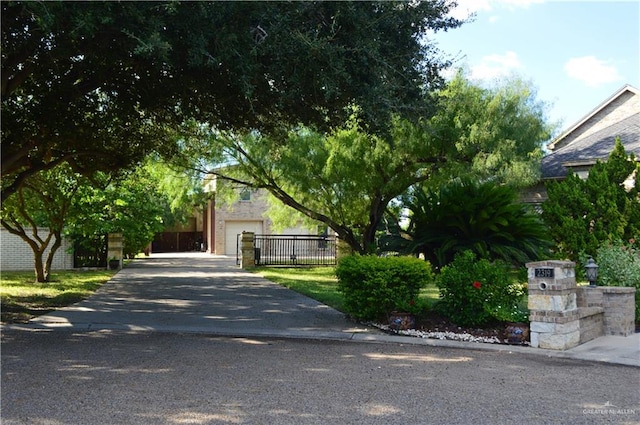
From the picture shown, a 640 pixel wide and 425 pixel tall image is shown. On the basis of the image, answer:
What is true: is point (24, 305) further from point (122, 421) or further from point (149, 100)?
point (122, 421)

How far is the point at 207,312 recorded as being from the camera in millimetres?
11570

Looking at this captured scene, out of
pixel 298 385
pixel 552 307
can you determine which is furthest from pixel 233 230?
pixel 298 385

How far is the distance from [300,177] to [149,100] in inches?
329

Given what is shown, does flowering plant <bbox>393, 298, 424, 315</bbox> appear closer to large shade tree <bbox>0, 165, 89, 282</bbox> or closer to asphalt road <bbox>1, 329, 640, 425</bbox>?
asphalt road <bbox>1, 329, 640, 425</bbox>

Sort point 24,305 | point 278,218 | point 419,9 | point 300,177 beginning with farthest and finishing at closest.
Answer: point 278,218, point 300,177, point 24,305, point 419,9

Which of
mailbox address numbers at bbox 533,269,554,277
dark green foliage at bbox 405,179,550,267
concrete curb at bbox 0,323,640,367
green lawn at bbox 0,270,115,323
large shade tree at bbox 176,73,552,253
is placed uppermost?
large shade tree at bbox 176,73,552,253

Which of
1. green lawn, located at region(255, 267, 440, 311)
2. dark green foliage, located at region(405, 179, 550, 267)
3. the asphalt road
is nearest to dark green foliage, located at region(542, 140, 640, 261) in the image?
dark green foliage, located at region(405, 179, 550, 267)

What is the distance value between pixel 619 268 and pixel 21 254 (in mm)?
22397

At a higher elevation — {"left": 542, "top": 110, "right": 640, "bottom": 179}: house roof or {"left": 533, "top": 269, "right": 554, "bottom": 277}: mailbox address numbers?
{"left": 542, "top": 110, "right": 640, "bottom": 179}: house roof

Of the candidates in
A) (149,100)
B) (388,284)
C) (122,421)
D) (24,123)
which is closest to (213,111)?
(149,100)

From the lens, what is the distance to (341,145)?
1780cm

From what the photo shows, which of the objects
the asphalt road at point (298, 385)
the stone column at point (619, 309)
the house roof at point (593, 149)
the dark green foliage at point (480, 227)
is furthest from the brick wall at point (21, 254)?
the stone column at point (619, 309)

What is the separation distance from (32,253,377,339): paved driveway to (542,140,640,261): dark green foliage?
553 centimetres

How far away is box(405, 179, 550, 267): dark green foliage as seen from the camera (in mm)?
11703
